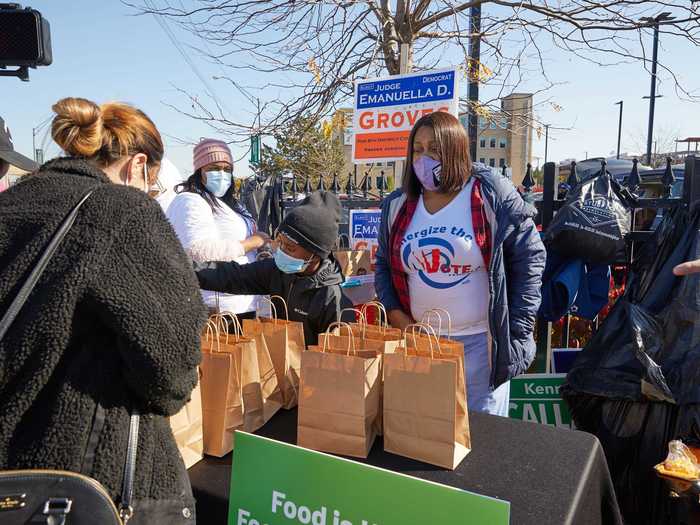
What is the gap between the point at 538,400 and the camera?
125 inches

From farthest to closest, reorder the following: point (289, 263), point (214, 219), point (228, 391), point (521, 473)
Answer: point (214, 219) → point (289, 263) → point (228, 391) → point (521, 473)

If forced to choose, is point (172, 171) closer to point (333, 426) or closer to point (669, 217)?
point (333, 426)

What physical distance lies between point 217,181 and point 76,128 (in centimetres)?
190

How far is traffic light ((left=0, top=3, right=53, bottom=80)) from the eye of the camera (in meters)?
2.36

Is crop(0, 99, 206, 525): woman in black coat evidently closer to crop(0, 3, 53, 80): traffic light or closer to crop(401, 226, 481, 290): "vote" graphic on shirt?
crop(401, 226, 481, 290): "vote" graphic on shirt

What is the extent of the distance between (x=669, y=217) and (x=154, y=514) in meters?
2.83

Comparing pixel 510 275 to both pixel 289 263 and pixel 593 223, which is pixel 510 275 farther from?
pixel 593 223

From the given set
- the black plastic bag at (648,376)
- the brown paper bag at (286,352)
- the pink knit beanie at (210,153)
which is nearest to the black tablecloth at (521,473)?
the brown paper bag at (286,352)

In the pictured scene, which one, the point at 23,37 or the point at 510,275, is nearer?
the point at 510,275

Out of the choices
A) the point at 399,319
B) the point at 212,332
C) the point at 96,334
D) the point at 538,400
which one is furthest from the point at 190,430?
the point at 538,400

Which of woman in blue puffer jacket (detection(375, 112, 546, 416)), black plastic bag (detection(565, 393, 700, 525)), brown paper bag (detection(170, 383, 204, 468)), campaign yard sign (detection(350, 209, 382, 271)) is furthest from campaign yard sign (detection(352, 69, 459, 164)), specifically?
brown paper bag (detection(170, 383, 204, 468))

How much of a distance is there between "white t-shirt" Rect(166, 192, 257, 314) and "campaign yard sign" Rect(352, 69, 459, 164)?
1359 mm

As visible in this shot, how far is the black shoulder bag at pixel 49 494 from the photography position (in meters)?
0.92

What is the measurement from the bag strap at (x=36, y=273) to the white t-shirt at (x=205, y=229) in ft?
5.66
